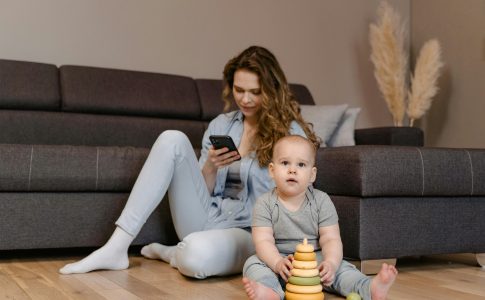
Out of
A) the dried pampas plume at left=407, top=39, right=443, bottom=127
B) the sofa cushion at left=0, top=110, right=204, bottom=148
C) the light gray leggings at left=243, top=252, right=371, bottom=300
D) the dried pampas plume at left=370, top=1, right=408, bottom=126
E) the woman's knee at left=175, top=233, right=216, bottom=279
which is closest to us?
the light gray leggings at left=243, top=252, right=371, bottom=300

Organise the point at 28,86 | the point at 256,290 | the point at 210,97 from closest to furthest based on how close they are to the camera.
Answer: the point at 256,290 < the point at 28,86 < the point at 210,97

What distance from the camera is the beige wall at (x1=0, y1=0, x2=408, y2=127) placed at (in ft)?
11.1

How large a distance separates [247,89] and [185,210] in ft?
1.52

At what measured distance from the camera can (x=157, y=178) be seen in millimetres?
2025

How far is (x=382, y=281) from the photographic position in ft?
5.02

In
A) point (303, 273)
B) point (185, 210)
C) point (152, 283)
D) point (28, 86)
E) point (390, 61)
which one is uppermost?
point (390, 61)

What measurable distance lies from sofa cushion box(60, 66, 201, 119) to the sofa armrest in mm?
912

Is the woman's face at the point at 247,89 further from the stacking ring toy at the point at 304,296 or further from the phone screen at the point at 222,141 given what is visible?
the stacking ring toy at the point at 304,296

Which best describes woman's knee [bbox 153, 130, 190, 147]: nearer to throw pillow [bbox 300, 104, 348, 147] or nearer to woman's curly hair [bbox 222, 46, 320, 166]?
woman's curly hair [bbox 222, 46, 320, 166]

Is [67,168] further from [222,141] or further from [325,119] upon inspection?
[325,119]

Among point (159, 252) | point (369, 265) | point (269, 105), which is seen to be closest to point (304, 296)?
point (369, 265)

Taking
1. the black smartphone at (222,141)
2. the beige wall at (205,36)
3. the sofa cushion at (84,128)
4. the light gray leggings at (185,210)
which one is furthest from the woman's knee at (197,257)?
the beige wall at (205,36)

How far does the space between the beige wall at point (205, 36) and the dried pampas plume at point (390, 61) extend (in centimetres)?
23

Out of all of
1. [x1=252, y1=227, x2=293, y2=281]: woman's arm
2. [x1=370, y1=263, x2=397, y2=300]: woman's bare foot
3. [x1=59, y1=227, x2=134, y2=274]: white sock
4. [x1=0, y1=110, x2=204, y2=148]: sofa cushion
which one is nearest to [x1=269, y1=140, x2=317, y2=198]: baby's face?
[x1=252, y1=227, x2=293, y2=281]: woman's arm
